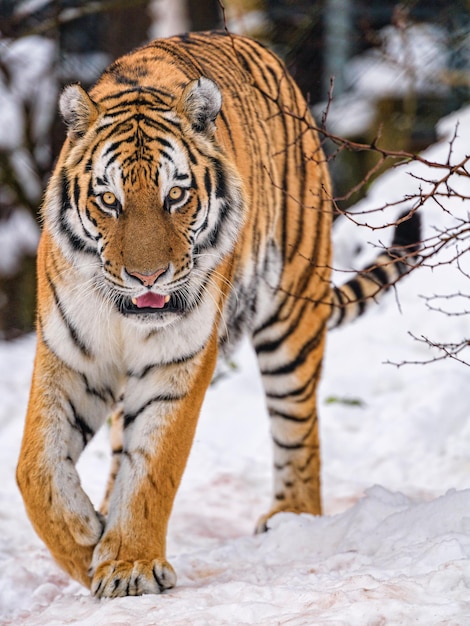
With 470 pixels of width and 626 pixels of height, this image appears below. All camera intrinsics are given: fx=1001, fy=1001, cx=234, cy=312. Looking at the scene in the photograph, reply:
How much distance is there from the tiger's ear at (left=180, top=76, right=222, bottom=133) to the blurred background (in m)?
3.46

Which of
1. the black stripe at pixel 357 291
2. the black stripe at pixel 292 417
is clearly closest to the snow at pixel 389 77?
the black stripe at pixel 357 291

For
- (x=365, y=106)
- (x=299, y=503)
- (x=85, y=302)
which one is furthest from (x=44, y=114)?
(x=85, y=302)

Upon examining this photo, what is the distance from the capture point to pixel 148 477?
9.05 ft

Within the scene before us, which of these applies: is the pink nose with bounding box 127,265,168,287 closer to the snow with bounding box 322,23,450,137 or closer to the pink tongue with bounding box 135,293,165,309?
the pink tongue with bounding box 135,293,165,309

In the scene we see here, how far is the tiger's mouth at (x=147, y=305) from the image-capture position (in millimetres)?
2637

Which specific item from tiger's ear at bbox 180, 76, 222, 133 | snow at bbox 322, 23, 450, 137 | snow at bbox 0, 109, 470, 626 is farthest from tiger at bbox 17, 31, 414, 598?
snow at bbox 322, 23, 450, 137

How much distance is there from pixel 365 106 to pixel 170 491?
543cm

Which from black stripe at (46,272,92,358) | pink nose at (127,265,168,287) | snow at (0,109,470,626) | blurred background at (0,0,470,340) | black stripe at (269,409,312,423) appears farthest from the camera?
blurred background at (0,0,470,340)

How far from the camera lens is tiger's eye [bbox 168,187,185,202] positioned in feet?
8.70

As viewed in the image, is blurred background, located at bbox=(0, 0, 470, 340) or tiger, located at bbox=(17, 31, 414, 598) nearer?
tiger, located at bbox=(17, 31, 414, 598)

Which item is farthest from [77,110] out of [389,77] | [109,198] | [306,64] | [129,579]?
[389,77]

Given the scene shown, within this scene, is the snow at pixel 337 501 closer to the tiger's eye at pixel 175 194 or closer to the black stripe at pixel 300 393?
the black stripe at pixel 300 393

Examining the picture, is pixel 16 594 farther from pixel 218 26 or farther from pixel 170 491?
pixel 218 26

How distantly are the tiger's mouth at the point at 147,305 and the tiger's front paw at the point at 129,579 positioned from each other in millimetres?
666
